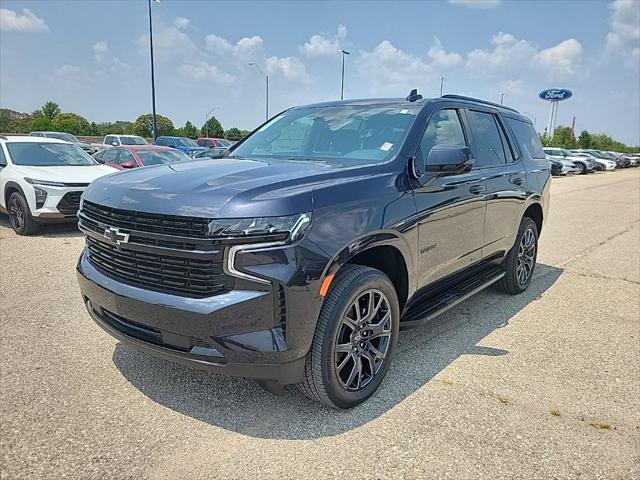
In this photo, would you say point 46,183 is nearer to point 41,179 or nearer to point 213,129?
point 41,179

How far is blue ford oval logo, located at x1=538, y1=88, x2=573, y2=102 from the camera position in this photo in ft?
186

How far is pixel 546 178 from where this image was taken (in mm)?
5793

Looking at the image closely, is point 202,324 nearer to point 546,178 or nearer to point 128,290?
point 128,290

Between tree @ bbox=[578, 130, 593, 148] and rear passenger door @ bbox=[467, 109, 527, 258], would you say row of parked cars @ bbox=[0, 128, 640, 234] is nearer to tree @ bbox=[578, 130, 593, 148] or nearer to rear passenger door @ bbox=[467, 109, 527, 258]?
rear passenger door @ bbox=[467, 109, 527, 258]

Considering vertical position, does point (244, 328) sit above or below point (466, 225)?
below

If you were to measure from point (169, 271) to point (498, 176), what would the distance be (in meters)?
3.28

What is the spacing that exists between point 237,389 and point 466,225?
224 centimetres

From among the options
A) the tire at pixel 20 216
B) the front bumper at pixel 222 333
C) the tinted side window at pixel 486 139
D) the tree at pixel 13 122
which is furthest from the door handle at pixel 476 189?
the tree at pixel 13 122

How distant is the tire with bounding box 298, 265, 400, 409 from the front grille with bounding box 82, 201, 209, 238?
2.68 feet

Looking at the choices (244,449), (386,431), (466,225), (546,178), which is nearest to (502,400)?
(386,431)

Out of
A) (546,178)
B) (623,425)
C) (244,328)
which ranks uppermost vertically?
(546,178)

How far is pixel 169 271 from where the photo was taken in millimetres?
2566

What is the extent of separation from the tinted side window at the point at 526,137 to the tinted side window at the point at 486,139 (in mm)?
455

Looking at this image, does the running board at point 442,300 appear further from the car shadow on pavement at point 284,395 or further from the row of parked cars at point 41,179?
the row of parked cars at point 41,179
